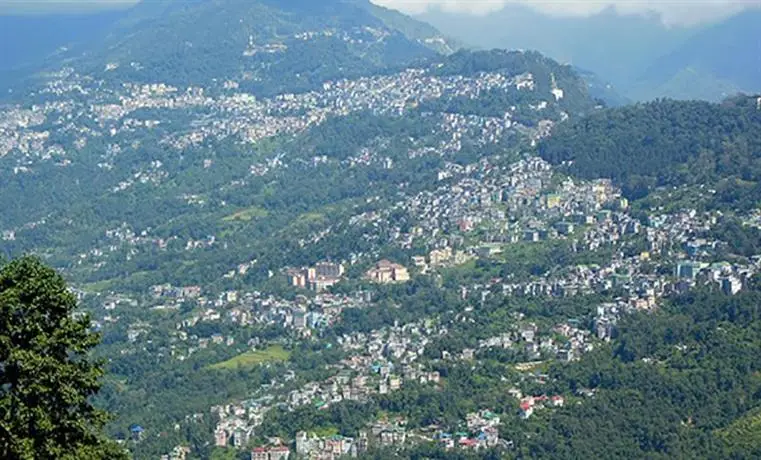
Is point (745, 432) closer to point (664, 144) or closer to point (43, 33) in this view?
→ point (664, 144)

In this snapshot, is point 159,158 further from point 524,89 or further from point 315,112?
point 524,89

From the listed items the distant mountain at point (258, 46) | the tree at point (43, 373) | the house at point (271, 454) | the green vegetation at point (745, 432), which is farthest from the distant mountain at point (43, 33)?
the tree at point (43, 373)

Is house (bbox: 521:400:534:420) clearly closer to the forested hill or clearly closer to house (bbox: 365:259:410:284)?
house (bbox: 365:259:410:284)

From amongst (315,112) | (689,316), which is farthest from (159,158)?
(689,316)

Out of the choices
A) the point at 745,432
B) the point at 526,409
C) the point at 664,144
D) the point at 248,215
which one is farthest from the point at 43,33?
the point at 745,432

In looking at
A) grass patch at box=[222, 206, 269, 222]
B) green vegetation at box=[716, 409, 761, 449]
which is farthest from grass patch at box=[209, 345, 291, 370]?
grass patch at box=[222, 206, 269, 222]

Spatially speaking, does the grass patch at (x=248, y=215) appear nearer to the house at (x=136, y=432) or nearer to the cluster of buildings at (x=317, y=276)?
the cluster of buildings at (x=317, y=276)
